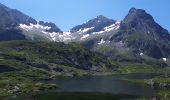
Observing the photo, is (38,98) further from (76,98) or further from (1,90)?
(1,90)

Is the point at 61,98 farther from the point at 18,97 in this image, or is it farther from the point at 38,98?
the point at 18,97

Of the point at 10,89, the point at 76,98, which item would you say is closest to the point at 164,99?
the point at 76,98

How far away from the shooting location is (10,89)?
199 metres

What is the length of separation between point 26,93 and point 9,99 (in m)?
26.5

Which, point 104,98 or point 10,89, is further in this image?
point 10,89

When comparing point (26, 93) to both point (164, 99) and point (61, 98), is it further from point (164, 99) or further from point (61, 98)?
point (164, 99)

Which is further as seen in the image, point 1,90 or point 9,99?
point 1,90

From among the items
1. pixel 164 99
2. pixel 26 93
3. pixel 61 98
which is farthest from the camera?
pixel 26 93


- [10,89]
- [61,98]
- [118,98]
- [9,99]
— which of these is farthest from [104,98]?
[10,89]

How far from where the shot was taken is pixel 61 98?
167 metres

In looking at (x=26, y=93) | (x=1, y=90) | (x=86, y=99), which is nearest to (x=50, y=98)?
(x=86, y=99)

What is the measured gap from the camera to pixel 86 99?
16500cm

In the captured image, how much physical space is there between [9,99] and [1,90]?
1260 inches

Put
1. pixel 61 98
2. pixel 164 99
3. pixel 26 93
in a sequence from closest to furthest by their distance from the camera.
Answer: pixel 164 99
pixel 61 98
pixel 26 93
